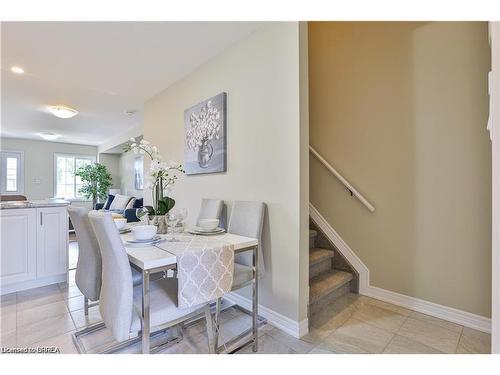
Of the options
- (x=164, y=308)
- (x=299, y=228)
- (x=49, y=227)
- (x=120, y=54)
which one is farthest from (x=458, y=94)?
(x=49, y=227)

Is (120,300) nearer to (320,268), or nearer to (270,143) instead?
(270,143)

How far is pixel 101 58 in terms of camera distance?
2.67 meters

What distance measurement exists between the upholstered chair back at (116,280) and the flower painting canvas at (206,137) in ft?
4.46

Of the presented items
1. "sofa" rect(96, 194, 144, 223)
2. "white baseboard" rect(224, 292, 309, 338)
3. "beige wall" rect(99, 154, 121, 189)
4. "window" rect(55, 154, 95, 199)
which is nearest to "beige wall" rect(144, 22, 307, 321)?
"white baseboard" rect(224, 292, 309, 338)

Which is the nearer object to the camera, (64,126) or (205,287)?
(205,287)

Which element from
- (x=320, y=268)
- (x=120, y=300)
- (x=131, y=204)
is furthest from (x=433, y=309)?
(x=131, y=204)

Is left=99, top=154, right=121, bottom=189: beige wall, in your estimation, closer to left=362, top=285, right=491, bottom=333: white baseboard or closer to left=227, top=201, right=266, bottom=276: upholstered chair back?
left=227, top=201, right=266, bottom=276: upholstered chair back

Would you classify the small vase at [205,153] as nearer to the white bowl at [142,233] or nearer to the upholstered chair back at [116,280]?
the white bowl at [142,233]

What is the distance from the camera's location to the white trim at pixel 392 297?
187 centimetres

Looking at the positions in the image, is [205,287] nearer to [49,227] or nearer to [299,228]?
[299,228]

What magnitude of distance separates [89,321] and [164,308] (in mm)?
1202

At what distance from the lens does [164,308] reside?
4.31 feet

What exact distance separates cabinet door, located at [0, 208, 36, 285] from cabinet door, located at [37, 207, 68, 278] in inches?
2.0

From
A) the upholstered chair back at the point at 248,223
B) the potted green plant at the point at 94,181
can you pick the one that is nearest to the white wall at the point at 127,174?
the potted green plant at the point at 94,181
